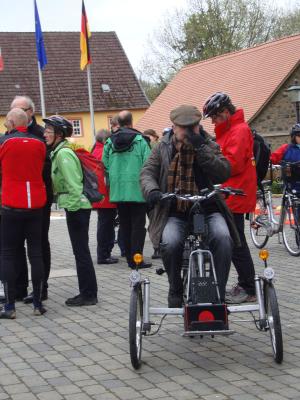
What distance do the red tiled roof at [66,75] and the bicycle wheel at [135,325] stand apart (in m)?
46.5

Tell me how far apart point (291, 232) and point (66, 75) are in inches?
1717

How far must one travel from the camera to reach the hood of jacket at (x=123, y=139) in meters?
10.5

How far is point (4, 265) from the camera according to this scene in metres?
7.84

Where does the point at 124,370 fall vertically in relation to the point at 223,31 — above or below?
below

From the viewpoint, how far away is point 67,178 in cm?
811

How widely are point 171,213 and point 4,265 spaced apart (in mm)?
2156

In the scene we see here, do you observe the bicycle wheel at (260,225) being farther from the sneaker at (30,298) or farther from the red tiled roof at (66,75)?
the red tiled roof at (66,75)

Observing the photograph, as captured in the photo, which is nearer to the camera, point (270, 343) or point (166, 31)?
point (270, 343)

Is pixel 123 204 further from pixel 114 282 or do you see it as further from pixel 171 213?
pixel 171 213

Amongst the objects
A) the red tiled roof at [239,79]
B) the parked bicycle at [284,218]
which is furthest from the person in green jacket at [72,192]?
the red tiled roof at [239,79]

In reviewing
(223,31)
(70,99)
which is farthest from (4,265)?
(223,31)

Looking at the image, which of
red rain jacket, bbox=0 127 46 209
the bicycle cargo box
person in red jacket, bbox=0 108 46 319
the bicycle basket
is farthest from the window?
the bicycle cargo box

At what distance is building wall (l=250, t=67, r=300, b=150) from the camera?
3612cm

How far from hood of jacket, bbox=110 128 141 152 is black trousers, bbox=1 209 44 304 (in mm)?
2842
